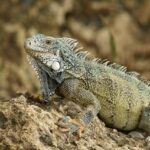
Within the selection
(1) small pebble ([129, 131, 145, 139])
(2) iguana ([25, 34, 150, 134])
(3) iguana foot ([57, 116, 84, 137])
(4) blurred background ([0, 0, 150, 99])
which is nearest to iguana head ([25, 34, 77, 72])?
(2) iguana ([25, 34, 150, 134])

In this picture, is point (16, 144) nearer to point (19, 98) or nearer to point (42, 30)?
point (19, 98)

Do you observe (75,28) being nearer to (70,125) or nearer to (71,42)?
(71,42)

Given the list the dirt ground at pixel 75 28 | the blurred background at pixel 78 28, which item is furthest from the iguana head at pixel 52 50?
the blurred background at pixel 78 28

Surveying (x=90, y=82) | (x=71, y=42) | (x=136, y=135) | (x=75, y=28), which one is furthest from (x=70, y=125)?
(x=75, y=28)

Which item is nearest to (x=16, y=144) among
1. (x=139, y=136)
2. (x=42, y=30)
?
(x=139, y=136)

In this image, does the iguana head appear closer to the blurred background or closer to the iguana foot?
the iguana foot

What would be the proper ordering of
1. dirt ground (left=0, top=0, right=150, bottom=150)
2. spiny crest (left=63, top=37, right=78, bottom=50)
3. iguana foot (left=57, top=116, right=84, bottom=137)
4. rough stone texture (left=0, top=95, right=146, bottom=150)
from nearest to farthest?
1. rough stone texture (left=0, top=95, right=146, bottom=150)
2. iguana foot (left=57, top=116, right=84, bottom=137)
3. spiny crest (left=63, top=37, right=78, bottom=50)
4. dirt ground (left=0, top=0, right=150, bottom=150)
